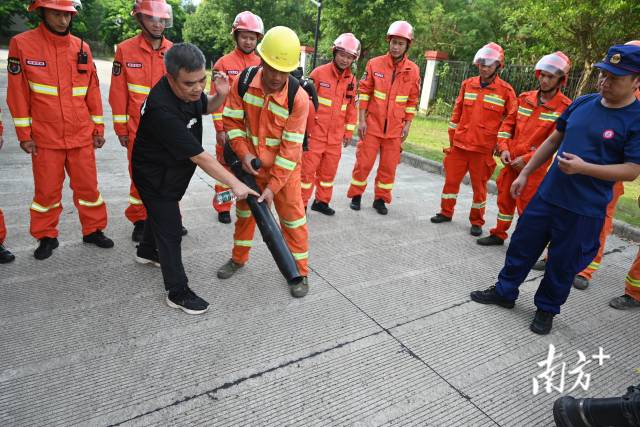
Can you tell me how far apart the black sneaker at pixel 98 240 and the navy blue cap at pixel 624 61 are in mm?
4008

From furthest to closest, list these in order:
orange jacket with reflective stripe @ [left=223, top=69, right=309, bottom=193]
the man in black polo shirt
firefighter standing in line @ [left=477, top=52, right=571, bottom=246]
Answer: firefighter standing in line @ [left=477, top=52, right=571, bottom=246], orange jacket with reflective stripe @ [left=223, top=69, right=309, bottom=193], the man in black polo shirt

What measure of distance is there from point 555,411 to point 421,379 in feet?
2.39

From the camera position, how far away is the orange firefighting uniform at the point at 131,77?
153 inches

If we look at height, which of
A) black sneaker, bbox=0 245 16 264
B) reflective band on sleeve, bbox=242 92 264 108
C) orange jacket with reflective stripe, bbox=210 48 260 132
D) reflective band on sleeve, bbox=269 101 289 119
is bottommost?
black sneaker, bbox=0 245 16 264

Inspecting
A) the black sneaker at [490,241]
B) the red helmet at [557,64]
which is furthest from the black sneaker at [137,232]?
the red helmet at [557,64]

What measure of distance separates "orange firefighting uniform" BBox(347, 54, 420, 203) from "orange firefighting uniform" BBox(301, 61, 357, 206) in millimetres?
280

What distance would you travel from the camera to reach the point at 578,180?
9.67 feet

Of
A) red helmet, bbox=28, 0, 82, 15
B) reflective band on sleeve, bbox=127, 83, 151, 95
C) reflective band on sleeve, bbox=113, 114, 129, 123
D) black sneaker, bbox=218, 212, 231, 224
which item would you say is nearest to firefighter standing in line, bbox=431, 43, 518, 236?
black sneaker, bbox=218, 212, 231, 224

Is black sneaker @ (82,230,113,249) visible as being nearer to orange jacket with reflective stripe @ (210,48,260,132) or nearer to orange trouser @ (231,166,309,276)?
orange trouser @ (231,166,309,276)

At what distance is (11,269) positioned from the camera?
3.43 m

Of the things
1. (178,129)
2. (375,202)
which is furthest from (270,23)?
(178,129)

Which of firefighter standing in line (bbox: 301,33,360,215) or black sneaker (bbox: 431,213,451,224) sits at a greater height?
firefighter standing in line (bbox: 301,33,360,215)

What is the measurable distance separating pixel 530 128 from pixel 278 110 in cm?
270

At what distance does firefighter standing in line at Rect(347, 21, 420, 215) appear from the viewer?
516 cm
